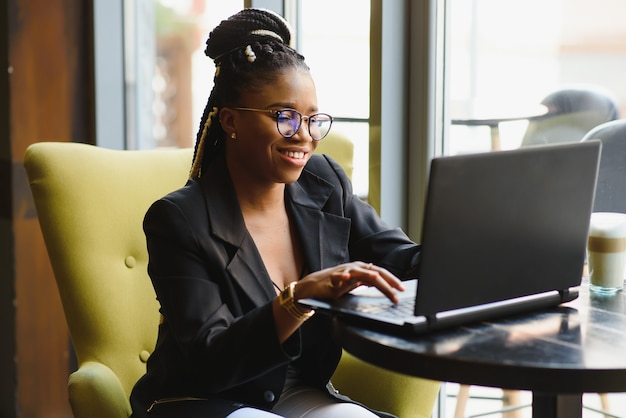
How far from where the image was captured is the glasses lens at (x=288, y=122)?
1.71 m

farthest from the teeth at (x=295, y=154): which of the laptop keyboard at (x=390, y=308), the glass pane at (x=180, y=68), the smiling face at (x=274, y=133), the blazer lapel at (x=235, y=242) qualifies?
the glass pane at (x=180, y=68)

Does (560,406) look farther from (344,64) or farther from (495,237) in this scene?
(344,64)

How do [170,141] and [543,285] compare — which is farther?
[170,141]

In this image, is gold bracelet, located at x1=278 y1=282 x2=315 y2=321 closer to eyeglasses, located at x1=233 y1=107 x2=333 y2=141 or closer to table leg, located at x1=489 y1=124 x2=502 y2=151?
eyeglasses, located at x1=233 y1=107 x2=333 y2=141

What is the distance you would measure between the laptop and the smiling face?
36 centimetres

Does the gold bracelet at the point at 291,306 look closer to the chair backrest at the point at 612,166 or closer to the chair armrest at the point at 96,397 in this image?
the chair armrest at the point at 96,397

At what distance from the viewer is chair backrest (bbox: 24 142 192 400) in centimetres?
201

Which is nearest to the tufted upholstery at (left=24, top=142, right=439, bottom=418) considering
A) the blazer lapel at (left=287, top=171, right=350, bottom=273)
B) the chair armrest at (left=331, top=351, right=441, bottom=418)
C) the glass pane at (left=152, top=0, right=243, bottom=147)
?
the chair armrest at (left=331, top=351, right=441, bottom=418)

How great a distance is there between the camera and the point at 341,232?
186 cm

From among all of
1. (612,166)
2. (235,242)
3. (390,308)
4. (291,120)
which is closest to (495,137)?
(612,166)

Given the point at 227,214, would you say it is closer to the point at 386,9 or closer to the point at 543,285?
the point at 543,285

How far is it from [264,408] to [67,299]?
0.58 m

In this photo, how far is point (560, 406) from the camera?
1.41 meters

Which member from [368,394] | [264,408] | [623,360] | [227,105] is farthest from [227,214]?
[623,360]
